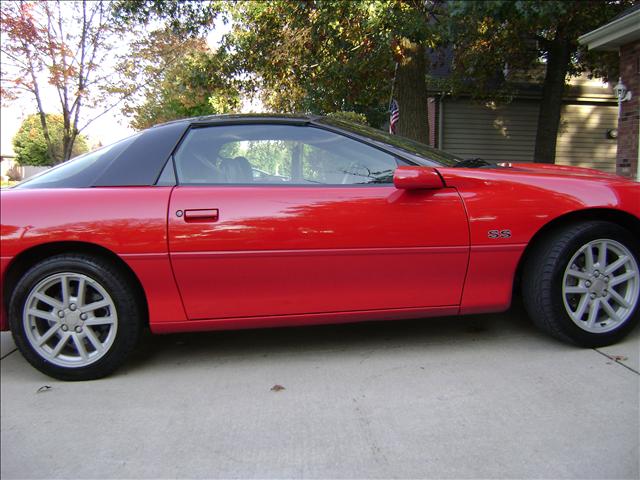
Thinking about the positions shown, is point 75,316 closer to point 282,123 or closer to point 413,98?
point 282,123

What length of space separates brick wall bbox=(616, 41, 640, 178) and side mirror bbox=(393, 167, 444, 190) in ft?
17.5

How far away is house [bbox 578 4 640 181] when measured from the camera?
645 cm

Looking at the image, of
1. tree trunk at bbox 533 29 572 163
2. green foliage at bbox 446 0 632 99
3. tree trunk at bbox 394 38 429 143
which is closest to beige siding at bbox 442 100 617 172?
green foliage at bbox 446 0 632 99

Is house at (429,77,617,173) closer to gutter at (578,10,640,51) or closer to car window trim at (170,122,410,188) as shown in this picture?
gutter at (578,10,640,51)

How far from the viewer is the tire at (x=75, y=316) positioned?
2787 millimetres

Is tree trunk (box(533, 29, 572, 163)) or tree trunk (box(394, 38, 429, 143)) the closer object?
tree trunk (box(394, 38, 429, 143))

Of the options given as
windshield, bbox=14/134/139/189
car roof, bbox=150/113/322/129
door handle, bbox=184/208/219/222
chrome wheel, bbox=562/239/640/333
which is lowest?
chrome wheel, bbox=562/239/640/333

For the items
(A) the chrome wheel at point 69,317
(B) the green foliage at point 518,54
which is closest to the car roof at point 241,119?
(A) the chrome wheel at point 69,317

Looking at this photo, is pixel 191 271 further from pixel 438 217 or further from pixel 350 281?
pixel 438 217

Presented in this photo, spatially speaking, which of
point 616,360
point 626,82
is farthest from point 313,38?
→ point 616,360

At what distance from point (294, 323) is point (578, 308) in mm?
1816

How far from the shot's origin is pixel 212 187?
2912mm

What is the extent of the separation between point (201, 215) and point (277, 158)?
→ 2.10ft

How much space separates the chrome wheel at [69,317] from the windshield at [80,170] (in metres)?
0.58
